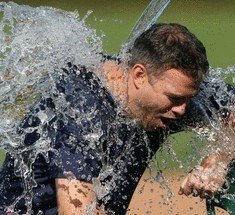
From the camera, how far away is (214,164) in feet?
10.6

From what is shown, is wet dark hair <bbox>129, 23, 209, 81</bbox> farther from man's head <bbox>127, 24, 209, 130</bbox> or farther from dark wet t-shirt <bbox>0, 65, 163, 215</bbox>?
dark wet t-shirt <bbox>0, 65, 163, 215</bbox>

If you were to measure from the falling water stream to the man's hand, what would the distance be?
83 millimetres

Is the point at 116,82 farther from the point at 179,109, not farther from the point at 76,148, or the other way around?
the point at 76,148

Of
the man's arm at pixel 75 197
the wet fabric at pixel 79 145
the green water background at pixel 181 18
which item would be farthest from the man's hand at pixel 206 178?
the green water background at pixel 181 18

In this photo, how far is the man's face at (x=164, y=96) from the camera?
287 centimetres

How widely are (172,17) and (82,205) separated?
4.18m

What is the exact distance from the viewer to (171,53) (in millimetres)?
2850

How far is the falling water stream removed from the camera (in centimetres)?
293

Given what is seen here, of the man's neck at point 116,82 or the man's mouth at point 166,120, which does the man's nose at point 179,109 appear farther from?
the man's neck at point 116,82

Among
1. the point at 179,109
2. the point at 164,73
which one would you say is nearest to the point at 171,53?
the point at 164,73

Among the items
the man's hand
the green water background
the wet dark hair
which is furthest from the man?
the green water background

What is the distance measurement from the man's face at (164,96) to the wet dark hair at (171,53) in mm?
30

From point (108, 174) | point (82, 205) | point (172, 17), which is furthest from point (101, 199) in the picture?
point (172, 17)

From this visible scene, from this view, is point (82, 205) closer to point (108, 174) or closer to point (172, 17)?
point (108, 174)
